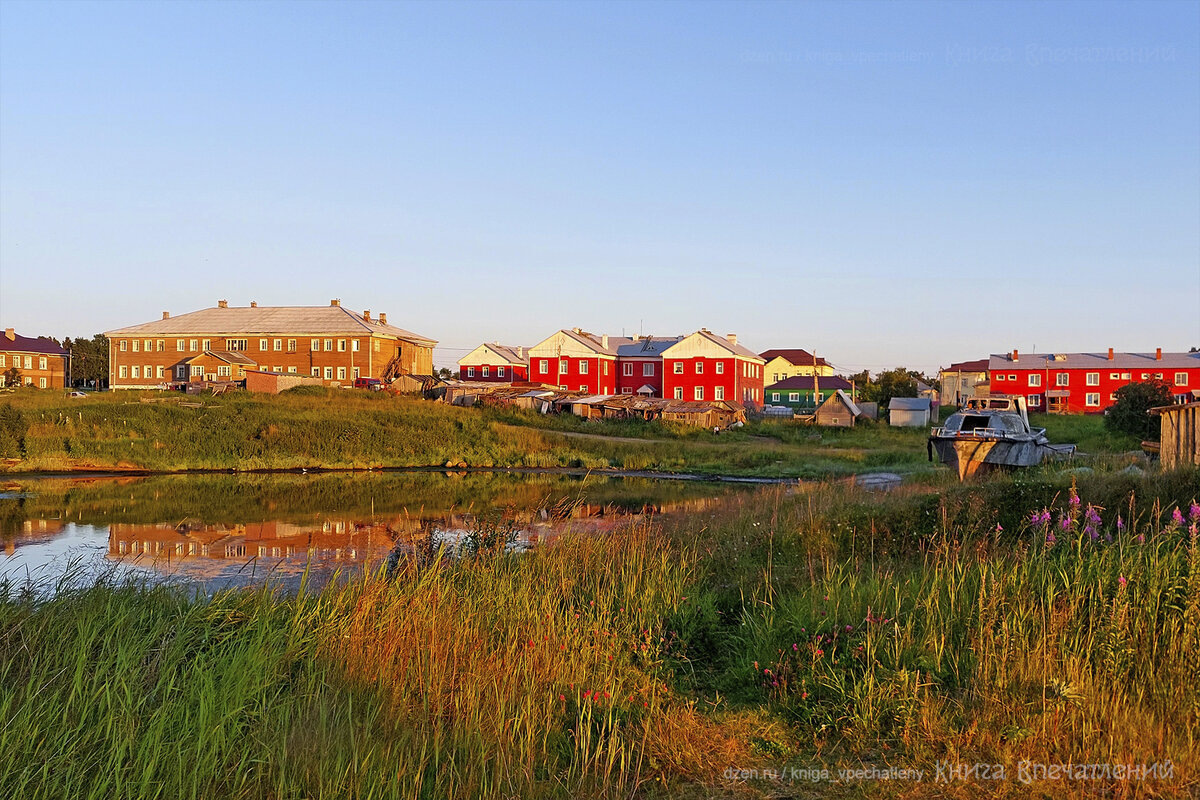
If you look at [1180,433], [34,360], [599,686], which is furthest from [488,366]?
[599,686]

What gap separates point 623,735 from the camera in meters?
5.13

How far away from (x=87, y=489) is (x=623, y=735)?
2925cm

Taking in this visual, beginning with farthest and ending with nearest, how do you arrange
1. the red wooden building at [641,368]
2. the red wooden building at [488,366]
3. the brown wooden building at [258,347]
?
the red wooden building at [488,366] < the red wooden building at [641,368] < the brown wooden building at [258,347]

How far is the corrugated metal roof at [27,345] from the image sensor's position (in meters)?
80.1

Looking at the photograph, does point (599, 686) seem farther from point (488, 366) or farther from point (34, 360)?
point (34, 360)

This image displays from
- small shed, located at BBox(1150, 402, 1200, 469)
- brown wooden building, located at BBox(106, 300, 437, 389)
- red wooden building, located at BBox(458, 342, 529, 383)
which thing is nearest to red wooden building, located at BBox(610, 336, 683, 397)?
red wooden building, located at BBox(458, 342, 529, 383)

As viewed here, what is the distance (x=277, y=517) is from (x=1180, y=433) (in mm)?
21647

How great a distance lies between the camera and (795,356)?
11994 centimetres

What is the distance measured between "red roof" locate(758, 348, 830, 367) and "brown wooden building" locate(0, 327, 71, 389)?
84025 mm

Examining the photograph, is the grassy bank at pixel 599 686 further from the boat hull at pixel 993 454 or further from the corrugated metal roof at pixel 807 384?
the corrugated metal roof at pixel 807 384

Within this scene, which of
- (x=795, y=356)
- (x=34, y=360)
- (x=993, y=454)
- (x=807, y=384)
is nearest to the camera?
(x=993, y=454)

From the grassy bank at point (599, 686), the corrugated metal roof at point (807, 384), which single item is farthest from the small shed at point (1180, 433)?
the corrugated metal roof at point (807, 384)

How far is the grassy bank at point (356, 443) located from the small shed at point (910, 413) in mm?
10140

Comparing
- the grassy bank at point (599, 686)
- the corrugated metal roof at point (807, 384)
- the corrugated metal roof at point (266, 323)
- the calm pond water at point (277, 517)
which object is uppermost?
the corrugated metal roof at point (266, 323)
